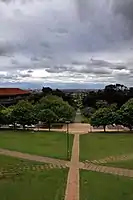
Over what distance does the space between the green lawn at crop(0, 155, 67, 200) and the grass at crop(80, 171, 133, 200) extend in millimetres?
1195

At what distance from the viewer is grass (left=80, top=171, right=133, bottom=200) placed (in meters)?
14.7

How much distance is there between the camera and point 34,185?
1645cm

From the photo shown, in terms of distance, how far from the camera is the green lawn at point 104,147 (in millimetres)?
25125

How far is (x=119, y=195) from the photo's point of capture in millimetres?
14867

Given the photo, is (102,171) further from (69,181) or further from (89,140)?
(89,140)

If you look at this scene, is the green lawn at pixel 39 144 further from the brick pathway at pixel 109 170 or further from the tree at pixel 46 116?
the tree at pixel 46 116

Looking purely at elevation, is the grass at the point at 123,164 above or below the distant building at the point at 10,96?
below

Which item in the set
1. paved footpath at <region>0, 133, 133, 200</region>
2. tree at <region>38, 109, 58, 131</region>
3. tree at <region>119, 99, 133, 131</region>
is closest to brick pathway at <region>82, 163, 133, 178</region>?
paved footpath at <region>0, 133, 133, 200</region>

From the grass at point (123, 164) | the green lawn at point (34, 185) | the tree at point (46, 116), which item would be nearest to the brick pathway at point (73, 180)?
the green lawn at point (34, 185)

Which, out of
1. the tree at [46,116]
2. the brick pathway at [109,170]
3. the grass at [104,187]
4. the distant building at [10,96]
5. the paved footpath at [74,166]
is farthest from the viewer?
the distant building at [10,96]

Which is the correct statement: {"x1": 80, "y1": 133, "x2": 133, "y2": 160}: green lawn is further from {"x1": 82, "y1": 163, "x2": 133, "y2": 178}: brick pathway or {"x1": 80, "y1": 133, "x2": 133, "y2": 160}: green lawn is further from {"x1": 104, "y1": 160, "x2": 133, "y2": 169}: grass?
{"x1": 82, "y1": 163, "x2": 133, "y2": 178}: brick pathway

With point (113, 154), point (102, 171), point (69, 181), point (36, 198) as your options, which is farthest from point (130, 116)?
point (36, 198)

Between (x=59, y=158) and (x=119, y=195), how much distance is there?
9246mm

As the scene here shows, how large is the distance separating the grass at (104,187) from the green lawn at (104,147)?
18.6ft
